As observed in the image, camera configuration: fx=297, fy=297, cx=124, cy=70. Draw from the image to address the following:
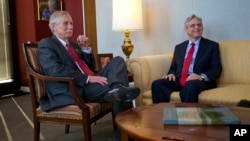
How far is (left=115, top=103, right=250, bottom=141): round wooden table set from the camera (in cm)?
124

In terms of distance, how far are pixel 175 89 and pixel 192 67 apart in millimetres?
291

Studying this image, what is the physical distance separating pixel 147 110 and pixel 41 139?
1.33 meters

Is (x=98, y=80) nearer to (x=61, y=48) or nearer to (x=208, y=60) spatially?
(x=61, y=48)

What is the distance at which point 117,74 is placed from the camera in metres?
2.31

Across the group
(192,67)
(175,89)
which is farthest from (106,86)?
(192,67)

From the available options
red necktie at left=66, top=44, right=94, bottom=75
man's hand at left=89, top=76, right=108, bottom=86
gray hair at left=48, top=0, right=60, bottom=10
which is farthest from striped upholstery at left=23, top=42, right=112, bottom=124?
gray hair at left=48, top=0, right=60, bottom=10

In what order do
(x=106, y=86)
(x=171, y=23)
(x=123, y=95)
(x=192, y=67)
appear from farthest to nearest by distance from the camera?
(x=171, y=23)
(x=192, y=67)
(x=106, y=86)
(x=123, y=95)

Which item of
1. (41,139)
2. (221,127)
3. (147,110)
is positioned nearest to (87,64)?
(41,139)

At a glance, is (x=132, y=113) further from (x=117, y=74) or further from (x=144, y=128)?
(x=117, y=74)

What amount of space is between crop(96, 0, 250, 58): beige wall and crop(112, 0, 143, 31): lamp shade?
50 centimetres

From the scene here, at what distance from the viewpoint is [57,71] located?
222cm

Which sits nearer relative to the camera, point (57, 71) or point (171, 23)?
point (57, 71)

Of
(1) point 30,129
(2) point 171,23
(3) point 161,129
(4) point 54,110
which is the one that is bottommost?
(1) point 30,129

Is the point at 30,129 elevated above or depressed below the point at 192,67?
below
